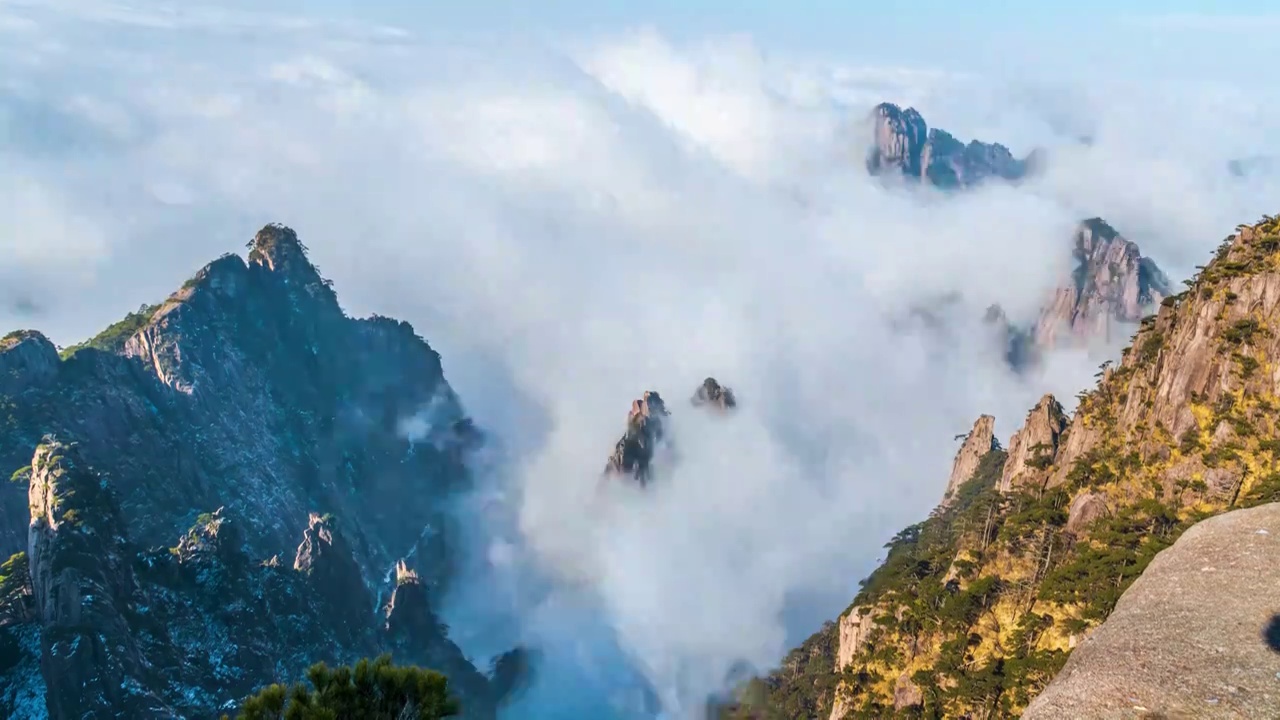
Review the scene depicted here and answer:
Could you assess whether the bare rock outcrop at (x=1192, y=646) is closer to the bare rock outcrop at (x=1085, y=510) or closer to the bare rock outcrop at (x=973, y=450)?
the bare rock outcrop at (x=1085, y=510)

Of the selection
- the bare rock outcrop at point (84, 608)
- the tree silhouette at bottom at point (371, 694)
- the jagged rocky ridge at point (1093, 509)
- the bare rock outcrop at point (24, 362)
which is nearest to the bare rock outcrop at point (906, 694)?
the jagged rocky ridge at point (1093, 509)

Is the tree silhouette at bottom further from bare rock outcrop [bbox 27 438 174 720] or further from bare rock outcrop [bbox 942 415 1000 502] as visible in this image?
bare rock outcrop [bbox 942 415 1000 502]

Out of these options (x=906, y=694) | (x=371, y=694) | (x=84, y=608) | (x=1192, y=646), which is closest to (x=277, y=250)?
(x=84, y=608)

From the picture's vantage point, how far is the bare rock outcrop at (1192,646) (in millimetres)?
30344

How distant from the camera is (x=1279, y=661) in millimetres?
31375

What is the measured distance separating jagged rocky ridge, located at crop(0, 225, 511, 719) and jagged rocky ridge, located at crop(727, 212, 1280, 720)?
226 feet

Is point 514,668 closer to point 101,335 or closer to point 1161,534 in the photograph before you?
point 101,335

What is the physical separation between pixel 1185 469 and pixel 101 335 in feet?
560

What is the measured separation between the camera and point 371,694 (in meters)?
34.2

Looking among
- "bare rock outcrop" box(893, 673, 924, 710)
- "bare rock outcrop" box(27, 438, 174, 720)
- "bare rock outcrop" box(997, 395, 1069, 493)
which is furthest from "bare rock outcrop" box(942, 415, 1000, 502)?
"bare rock outcrop" box(27, 438, 174, 720)

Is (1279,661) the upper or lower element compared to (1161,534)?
lower

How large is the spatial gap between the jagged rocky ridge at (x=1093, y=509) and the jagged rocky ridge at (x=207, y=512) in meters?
68.9

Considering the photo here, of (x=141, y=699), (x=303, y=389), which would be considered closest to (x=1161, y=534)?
(x=141, y=699)

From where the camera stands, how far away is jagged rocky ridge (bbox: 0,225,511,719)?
86.8m
